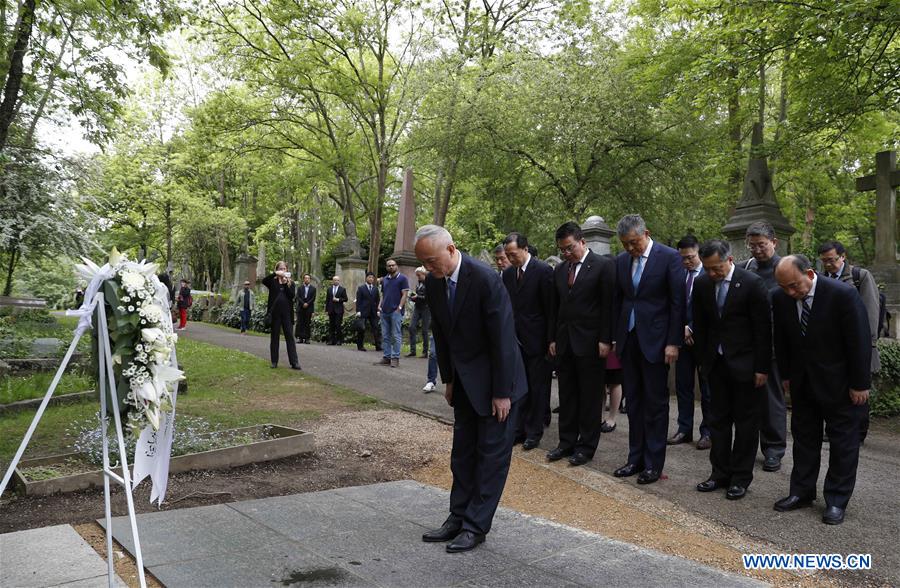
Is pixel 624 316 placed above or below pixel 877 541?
above

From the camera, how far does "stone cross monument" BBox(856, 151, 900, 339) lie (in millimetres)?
12141

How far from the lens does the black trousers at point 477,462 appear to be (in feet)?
13.0

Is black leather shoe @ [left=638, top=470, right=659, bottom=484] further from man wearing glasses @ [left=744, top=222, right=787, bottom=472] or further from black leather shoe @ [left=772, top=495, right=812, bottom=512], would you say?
man wearing glasses @ [left=744, top=222, right=787, bottom=472]

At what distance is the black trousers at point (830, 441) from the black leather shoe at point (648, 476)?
1052 millimetres

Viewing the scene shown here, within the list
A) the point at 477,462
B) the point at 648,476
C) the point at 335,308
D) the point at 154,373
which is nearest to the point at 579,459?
the point at 648,476

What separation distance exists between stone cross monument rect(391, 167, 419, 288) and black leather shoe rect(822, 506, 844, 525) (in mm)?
14918

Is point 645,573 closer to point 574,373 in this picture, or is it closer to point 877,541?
point 877,541

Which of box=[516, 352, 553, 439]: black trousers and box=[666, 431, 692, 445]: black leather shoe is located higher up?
box=[516, 352, 553, 439]: black trousers

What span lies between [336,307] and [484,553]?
45.4ft

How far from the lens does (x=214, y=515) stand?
436 centimetres

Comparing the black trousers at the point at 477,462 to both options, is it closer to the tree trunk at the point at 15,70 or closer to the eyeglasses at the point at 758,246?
the eyeglasses at the point at 758,246

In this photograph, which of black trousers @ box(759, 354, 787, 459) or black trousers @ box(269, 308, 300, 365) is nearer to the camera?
black trousers @ box(759, 354, 787, 459)

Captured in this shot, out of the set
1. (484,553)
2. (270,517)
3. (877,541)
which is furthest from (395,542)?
(877,541)

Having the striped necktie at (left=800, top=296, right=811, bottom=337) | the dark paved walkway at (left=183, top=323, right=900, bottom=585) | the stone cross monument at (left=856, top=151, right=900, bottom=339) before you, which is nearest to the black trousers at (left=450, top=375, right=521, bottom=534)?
the dark paved walkway at (left=183, top=323, right=900, bottom=585)
